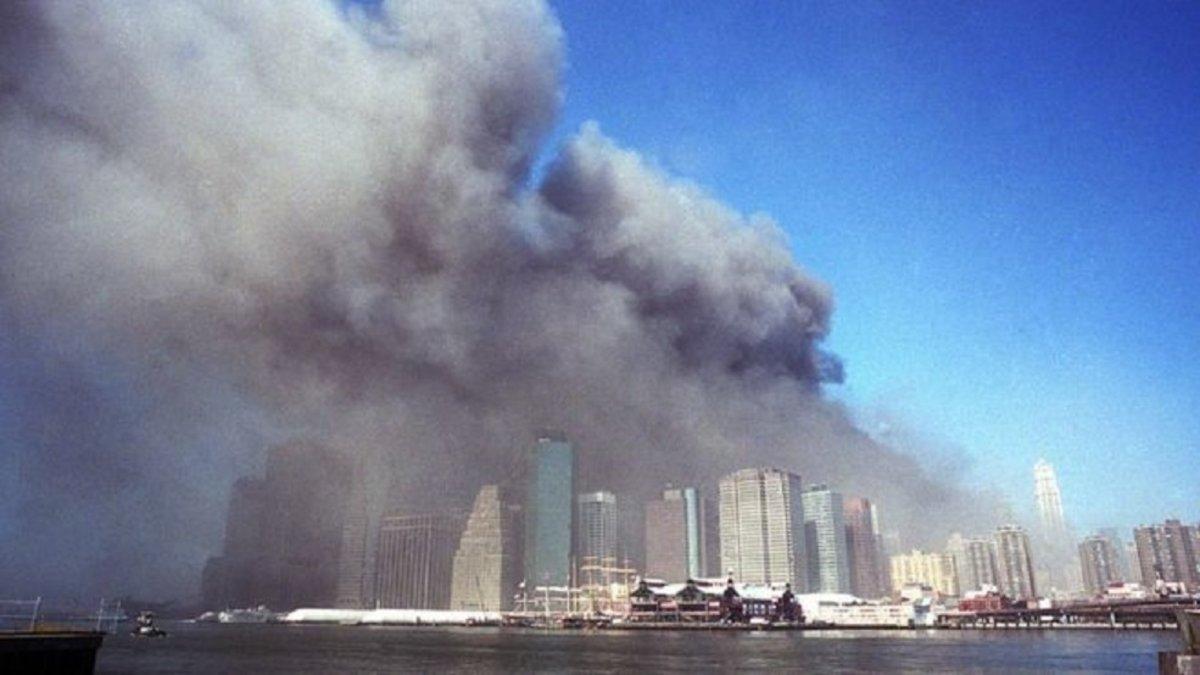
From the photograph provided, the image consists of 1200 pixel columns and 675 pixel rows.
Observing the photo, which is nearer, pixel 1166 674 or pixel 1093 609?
pixel 1166 674

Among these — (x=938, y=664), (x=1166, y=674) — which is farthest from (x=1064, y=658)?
(x=1166, y=674)

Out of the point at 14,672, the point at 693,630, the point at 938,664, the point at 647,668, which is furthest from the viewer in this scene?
the point at 693,630

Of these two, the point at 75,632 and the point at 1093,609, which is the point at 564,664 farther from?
the point at 1093,609

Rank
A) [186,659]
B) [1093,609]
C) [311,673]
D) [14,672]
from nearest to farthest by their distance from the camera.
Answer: [14,672]
[311,673]
[186,659]
[1093,609]

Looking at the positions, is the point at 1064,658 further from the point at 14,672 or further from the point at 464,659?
the point at 14,672

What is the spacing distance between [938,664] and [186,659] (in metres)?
62.2

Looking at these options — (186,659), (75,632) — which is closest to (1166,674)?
(75,632)

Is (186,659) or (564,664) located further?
(186,659)

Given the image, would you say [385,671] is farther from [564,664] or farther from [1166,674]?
[1166,674]

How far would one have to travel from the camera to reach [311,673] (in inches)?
2213

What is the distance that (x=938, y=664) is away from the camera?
67.6 meters

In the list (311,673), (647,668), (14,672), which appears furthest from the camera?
(647,668)

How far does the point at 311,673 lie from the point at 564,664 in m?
20.3

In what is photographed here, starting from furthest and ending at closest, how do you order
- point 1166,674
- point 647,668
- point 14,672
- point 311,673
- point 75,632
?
point 647,668 → point 311,673 → point 75,632 → point 14,672 → point 1166,674
